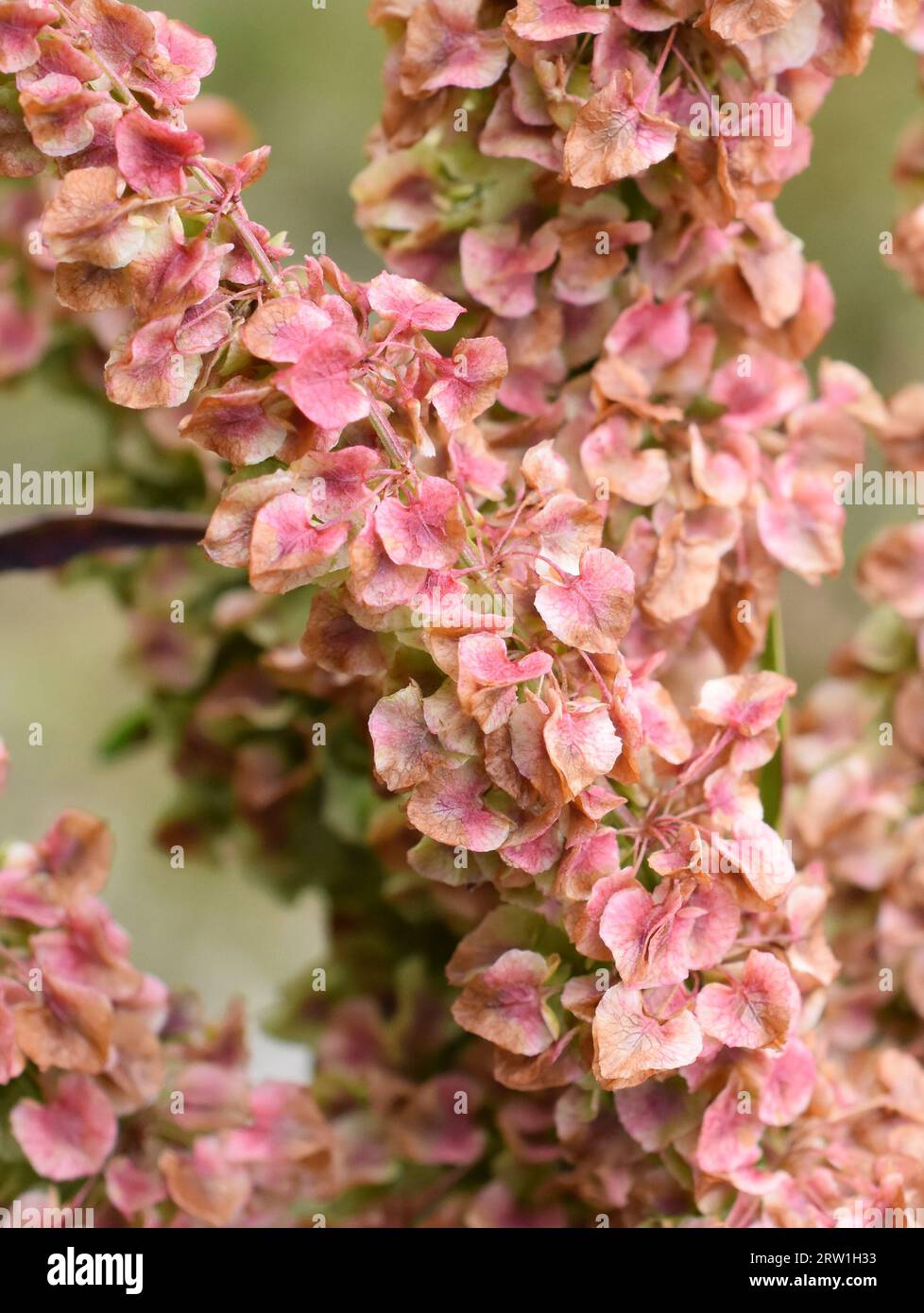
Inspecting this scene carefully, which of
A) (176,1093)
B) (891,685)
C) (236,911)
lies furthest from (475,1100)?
(236,911)

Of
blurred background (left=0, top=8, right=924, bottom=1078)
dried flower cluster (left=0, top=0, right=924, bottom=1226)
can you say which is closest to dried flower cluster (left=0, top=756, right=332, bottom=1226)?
dried flower cluster (left=0, top=0, right=924, bottom=1226)

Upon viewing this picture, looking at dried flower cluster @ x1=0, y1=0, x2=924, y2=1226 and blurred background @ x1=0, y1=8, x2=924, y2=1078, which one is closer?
dried flower cluster @ x1=0, y1=0, x2=924, y2=1226

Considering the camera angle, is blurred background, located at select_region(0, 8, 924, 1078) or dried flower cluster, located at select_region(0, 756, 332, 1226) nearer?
dried flower cluster, located at select_region(0, 756, 332, 1226)

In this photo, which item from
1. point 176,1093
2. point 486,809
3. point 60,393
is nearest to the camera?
point 486,809

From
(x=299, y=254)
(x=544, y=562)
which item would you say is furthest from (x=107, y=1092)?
(x=299, y=254)

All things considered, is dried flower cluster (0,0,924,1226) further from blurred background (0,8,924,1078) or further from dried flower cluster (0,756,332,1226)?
blurred background (0,8,924,1078)

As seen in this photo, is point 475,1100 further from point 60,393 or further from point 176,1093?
point 60,393

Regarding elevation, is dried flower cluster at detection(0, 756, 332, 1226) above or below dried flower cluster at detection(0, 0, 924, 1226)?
below
